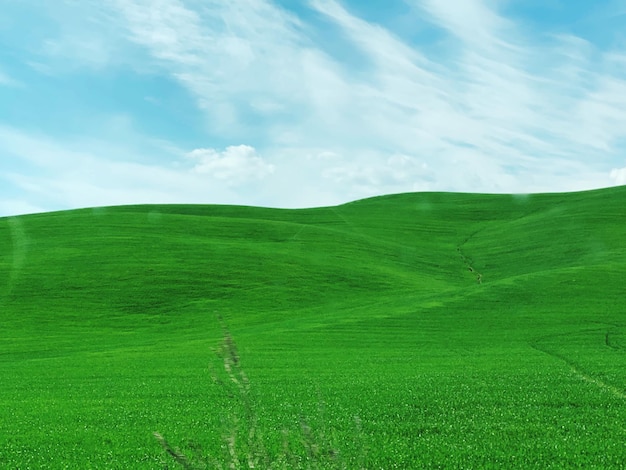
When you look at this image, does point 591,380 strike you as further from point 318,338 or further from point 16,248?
point 16,248

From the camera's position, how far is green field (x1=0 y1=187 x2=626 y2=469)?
12.8 m

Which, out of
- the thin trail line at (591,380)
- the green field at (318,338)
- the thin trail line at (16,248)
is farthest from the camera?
the thin trail line at (16,248)

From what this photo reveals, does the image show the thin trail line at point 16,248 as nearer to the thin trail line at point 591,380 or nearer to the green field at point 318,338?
the green field at point 318,338

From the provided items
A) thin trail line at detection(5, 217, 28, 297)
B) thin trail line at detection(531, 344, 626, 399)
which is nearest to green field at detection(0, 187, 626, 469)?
thin trail line at detection(531, 344, 626, 399)

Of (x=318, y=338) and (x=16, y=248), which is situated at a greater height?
(x=16, y=248)

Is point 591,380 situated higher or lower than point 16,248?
lower

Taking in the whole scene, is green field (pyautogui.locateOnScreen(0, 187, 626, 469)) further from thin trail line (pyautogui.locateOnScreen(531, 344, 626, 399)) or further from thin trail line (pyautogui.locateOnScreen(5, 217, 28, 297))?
thin trail line (pyautogui.locateOnScreen(5, 217, 28, 297))

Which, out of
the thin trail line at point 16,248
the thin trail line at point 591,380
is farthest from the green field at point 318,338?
the thin trail line at point 16,248

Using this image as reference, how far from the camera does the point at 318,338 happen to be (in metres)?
36.4

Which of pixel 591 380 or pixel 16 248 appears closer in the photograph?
pixel 591 380

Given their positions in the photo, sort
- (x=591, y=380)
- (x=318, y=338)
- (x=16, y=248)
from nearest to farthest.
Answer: (x=591, y=380) → (x=318, y=338) → (x=16, y=248)

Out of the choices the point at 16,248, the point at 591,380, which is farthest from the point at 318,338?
the point at 16,248

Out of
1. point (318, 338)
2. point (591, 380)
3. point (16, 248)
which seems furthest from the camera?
point (16, 248)

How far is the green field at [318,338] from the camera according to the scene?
12.8 meters
